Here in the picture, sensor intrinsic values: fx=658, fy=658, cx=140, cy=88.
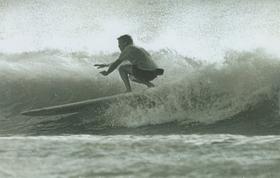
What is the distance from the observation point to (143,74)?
367 inches

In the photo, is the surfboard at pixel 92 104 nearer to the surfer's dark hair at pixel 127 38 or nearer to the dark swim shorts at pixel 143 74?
the dark swim shorts at pixel 143 74

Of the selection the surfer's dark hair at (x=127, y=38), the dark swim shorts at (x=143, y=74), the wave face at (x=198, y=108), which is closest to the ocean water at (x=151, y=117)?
the wave face at (x=198, y=108)

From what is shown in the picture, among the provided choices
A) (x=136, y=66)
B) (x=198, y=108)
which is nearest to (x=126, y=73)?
(x=136, y=66)

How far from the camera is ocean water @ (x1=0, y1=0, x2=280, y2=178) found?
645cm

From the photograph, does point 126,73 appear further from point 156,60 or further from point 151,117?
point 156,60

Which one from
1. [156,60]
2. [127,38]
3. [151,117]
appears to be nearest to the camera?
[151,117]

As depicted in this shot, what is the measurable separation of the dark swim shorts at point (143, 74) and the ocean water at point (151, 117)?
0.86 feet

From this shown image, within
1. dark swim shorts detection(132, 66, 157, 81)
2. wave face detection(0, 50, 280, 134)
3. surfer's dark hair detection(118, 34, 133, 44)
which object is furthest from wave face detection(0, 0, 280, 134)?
surfer's dark hair detection(118, 34, 133, 44)

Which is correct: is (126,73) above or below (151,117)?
above

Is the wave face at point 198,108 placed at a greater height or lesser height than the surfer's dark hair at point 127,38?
lesser

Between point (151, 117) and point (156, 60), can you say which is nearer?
point (151, 117)

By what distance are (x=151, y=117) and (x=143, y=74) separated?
0.72 metres

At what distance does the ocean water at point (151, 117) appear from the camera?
6449 millimetres

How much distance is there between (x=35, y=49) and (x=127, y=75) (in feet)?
27.4
